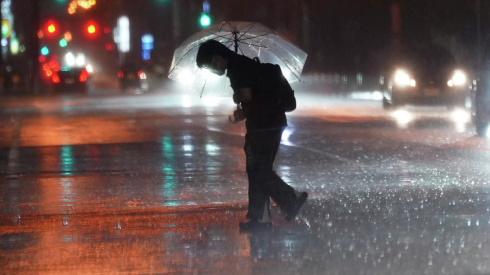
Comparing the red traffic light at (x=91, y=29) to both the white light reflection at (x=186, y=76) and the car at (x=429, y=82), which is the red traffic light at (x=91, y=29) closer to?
the car at (x=429, y=82)

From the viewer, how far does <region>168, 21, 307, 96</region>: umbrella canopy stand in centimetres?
765

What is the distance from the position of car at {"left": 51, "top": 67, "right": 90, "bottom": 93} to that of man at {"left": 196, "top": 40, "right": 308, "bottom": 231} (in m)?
36.3

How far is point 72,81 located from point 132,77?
3338 millimetres

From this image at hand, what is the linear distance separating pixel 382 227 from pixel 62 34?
42096 mm

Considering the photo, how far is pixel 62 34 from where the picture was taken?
154 feet

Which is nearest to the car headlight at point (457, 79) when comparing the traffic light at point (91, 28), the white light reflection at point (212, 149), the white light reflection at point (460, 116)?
the white light reflection at point (460, 116)

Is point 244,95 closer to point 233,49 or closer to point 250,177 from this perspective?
point 250,177

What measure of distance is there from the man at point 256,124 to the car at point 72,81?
3627 centimetres

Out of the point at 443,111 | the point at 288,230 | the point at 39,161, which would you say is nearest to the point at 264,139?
the point at 288,230

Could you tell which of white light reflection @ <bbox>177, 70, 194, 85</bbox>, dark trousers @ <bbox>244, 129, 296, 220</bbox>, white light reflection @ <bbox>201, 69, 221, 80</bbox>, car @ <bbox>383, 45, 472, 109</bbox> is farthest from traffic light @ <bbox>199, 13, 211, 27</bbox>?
dark trousers @ <bbox>244, 129, 296, 220</bbox>

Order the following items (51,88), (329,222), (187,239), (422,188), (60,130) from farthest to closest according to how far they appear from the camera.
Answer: (51,88) → (60,130) → (422,188) → (329,222) → (187,239)

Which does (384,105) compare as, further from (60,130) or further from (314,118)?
(60,130)

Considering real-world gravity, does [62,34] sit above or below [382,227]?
above

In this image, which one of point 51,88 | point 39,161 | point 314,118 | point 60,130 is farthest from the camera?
point 51,88
